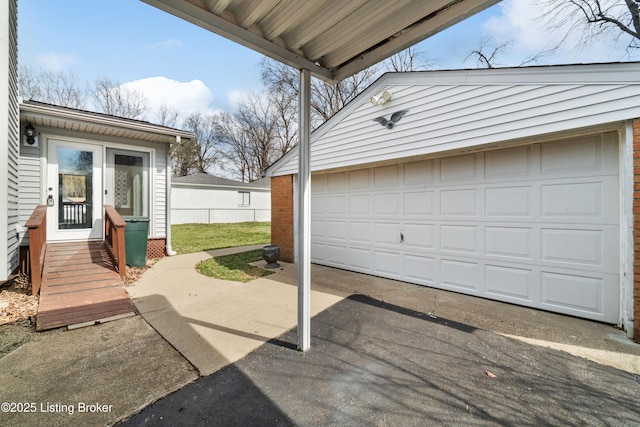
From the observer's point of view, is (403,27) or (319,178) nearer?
(403,27)

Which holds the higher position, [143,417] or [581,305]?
[581,305]

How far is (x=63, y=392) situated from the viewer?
2158mm

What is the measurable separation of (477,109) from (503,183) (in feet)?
4.04

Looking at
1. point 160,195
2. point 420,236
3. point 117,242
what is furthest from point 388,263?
point 160,195

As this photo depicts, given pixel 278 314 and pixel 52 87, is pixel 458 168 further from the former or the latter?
pixel 52 87

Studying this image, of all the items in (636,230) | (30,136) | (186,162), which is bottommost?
(636,230)

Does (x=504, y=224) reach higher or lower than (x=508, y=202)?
lower

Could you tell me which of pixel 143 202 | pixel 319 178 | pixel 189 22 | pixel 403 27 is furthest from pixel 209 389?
pixel 143 202

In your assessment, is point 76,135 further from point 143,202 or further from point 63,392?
point 63,392

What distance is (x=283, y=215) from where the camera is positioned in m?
7.29

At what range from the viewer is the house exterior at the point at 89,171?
5352mm

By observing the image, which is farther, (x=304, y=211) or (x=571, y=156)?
(x=571, y=156)

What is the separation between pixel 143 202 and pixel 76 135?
193 cm

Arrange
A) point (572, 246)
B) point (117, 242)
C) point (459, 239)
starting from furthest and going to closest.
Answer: point (117, 242)
point (459, 239)
point (572, 246)
